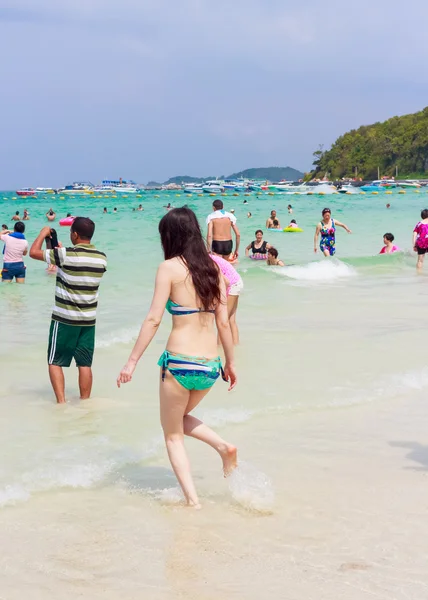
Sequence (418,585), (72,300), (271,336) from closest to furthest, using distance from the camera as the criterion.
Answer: (418,585) → (72,300) → (271,336)

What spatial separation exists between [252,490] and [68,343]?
8.03 ft

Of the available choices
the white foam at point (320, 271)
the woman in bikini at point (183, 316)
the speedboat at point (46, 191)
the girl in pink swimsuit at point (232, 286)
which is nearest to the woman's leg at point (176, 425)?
the woman in bikini at point (183, 316)

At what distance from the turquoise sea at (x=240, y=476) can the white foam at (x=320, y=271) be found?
5837 mm

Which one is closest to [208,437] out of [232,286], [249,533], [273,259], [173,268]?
[249,533]

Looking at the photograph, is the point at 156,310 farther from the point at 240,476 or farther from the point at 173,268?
the point at 240,476

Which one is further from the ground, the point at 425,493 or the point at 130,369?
the point at 130,369

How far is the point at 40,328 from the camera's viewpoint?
995 centimetres

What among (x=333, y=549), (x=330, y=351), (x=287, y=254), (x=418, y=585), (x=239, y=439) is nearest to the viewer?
(x=418, y=585)

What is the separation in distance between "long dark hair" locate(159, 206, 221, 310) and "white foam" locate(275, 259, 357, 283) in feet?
37.0

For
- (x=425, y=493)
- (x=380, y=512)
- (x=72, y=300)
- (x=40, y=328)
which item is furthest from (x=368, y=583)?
(x=40, y=328)

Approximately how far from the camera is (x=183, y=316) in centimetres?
402

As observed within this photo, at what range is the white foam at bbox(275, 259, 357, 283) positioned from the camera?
1557 centimetres

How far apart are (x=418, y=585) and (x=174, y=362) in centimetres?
157

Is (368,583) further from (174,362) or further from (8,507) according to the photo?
(8,507)
